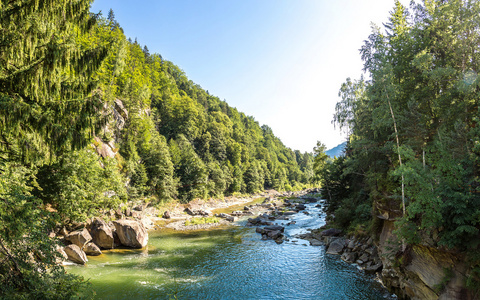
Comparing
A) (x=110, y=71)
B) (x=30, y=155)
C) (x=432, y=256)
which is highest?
(x=110, y=71)

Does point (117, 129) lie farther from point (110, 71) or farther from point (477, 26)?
point (477, 26)

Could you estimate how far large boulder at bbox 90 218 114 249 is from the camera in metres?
21.8

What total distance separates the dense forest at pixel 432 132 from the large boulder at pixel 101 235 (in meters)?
23.3

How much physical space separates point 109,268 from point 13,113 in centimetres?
1621

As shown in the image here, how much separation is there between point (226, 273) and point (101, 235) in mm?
12532

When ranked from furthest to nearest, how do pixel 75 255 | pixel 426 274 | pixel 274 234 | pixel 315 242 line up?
pixel 274 234
pixel 315 242
pixel 75 255
pixel 426 274

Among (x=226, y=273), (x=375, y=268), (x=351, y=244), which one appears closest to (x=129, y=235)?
(x=226, y=273)

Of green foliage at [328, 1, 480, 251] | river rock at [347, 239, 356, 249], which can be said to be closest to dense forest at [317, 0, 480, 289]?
green foliage at [328, 1, 480, 251]

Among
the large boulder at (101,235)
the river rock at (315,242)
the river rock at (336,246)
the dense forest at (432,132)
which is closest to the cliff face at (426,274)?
the dense forest at (432,132)

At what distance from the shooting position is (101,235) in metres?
21.7

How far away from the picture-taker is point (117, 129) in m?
36.3

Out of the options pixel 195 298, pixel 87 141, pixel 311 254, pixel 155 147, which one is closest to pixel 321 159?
pixel 311 254

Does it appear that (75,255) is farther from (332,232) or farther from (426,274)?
(332,232)

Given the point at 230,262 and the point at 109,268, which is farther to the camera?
the point at 230,262
